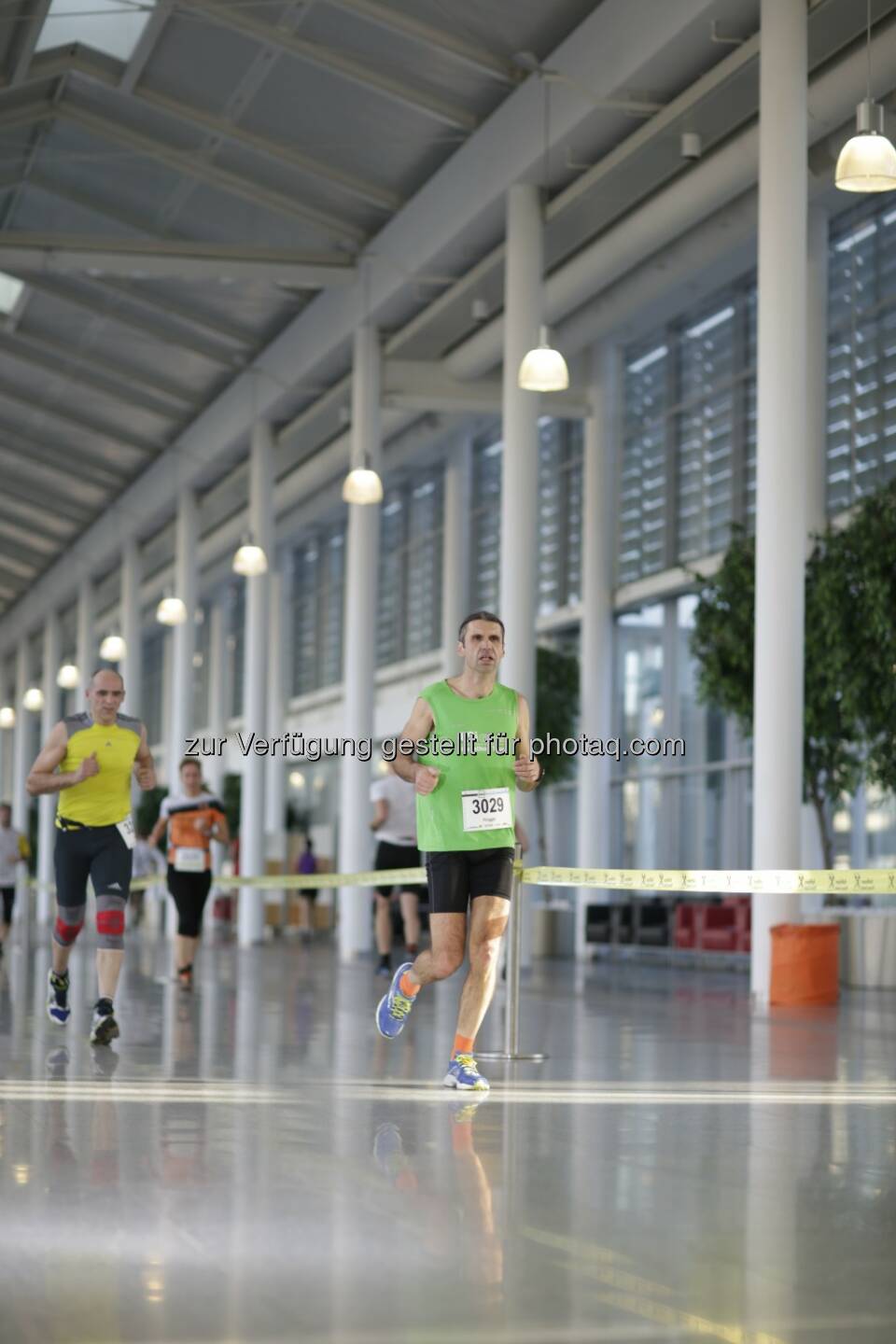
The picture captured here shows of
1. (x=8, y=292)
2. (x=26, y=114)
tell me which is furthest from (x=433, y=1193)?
(x=8, y=292)

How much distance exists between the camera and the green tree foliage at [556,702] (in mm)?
25172

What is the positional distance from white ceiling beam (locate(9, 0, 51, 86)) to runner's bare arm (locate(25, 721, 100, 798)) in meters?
11.1

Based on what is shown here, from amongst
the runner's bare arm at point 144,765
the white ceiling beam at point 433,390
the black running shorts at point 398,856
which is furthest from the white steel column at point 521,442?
the runner's bare arm at point 144,765

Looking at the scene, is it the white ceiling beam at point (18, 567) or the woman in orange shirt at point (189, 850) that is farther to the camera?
the white ceiling beam at point (18, 567)

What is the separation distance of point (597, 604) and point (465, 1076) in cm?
1838

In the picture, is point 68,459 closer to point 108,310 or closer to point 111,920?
point 108,310

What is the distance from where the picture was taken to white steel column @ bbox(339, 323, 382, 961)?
24.1m

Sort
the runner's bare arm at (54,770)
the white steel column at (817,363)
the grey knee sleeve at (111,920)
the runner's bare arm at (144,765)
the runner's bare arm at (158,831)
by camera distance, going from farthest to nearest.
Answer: the white steel column at (817,363) → the runner's bare arm at (158,831) → the runner's bare arm at (144,765) → the grey knee sleeve at (111,920) → the runner's bare arm at (54,770)

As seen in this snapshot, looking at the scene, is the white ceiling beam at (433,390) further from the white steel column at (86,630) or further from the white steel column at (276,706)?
the white steel column at (86,630)

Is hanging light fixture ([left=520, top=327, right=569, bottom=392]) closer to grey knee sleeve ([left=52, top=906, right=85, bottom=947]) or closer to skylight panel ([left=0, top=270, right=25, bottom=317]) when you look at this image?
grey knee sleeve ([left=52, top=906, right=85, bottom=947])

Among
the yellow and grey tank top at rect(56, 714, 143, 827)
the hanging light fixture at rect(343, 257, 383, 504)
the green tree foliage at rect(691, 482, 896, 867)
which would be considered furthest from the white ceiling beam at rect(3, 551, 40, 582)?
the yellow and grey tank top at rect(56, 714, 143, 827)

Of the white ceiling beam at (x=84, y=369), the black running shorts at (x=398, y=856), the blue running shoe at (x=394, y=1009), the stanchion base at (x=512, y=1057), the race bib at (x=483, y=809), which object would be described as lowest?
the stanchion base at (x=512, y=1057)

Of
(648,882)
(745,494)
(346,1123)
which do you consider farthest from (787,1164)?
(745,494)

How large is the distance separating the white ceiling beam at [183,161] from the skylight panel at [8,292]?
5132 millimetres
